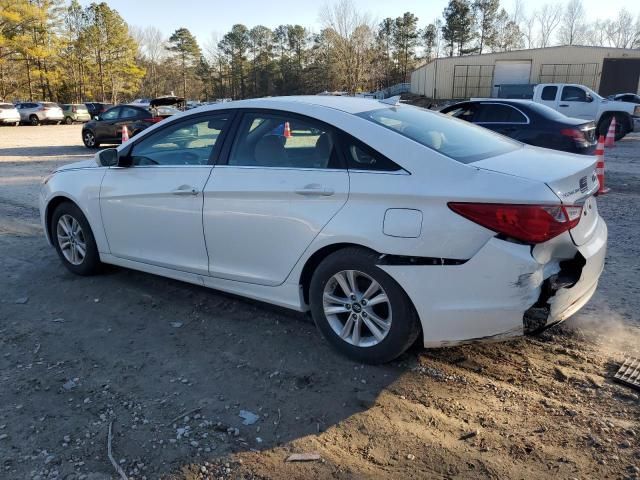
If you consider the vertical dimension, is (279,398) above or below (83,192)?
below

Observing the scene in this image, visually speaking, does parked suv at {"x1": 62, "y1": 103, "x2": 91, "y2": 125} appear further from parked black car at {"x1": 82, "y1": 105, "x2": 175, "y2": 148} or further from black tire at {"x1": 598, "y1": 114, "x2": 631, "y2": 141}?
black tire at {"x1": 598, "y1": 114, "x2": 631, "y2": 141}

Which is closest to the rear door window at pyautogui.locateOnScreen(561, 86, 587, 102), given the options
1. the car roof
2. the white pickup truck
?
the white pickup truck

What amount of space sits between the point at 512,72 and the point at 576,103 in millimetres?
30823

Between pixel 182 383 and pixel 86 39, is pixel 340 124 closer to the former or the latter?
pixel 182 383

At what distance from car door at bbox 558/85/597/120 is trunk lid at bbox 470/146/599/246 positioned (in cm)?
1706

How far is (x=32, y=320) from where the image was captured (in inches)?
158

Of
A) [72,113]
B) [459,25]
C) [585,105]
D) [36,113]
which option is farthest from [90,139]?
[459,25]

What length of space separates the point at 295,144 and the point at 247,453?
1.99 meters

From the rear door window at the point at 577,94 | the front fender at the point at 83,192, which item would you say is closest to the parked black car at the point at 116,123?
the front fender at the point at 83,192

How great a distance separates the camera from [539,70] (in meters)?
44.9

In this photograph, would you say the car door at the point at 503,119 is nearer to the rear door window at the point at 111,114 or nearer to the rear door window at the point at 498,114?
the rear door window at the point at 498,114

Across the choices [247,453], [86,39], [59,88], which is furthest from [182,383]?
[59,88]

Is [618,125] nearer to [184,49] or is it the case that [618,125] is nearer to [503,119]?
[503,119]

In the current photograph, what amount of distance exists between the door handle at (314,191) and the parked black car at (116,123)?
1588 cm
